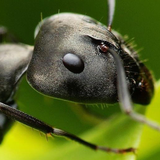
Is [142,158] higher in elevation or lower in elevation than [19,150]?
higher

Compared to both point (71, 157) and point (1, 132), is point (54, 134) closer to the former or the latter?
point (71, 157)

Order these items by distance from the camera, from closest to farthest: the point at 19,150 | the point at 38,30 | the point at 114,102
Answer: the point at 114,102
the point at 38,30
the point at 19,150

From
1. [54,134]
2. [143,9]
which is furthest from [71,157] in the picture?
[143,9]

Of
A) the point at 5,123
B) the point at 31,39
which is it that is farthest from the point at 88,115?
the point at 31,39

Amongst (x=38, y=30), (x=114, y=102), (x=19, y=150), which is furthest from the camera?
(x=19, y=150)

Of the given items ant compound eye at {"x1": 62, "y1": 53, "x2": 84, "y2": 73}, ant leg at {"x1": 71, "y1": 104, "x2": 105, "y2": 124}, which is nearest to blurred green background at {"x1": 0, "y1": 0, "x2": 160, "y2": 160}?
ant leg at {"x1": 71, "y1": 104, "x2": 105, "y2": 124}

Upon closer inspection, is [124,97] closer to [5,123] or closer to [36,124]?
[36,124]

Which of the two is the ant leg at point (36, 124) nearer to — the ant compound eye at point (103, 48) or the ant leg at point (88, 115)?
the ant leg at point (88, 115)
